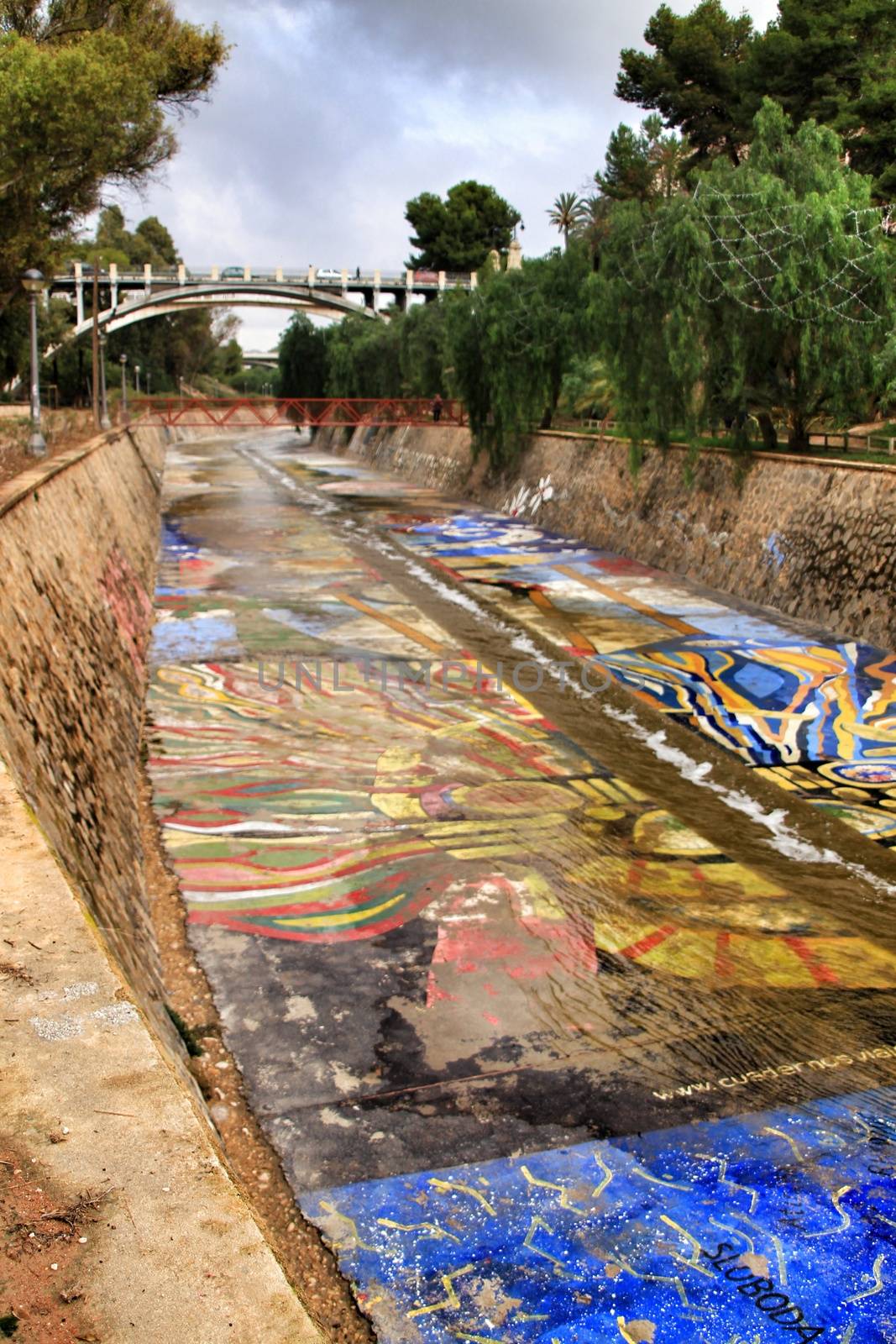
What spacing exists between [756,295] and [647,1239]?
22.2 m

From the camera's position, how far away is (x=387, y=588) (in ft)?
94.5

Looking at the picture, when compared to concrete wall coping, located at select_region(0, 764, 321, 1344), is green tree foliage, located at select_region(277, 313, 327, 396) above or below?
above

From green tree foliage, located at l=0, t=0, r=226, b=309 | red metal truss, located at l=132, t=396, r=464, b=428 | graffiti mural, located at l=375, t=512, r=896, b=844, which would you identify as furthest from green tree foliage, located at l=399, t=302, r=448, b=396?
graffiti mural, located at l=375, t=512, r=896, b=844

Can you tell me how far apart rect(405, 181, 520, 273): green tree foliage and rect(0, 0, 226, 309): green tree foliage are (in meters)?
66.3

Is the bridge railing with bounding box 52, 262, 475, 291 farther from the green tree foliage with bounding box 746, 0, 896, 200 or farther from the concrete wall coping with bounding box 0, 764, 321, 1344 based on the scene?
the concrete wall coping with bounding box 0, 764, 321, 1344

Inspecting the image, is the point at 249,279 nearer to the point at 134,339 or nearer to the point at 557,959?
the point at 134,339

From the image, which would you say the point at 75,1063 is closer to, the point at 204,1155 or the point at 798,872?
the point at 204,1155

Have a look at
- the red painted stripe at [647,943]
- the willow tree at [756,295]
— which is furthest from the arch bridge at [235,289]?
the red painted stripe at [647,943]

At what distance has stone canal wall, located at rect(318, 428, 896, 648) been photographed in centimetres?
2223

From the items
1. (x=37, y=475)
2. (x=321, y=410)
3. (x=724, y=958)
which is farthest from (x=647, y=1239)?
(x=321, y=410)

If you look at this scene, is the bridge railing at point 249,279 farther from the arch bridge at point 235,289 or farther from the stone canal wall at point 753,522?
the stone canal wall at point 753,522

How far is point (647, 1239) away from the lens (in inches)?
283

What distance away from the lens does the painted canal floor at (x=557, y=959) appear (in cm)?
709

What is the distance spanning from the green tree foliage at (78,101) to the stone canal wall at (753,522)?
15.7 meters
